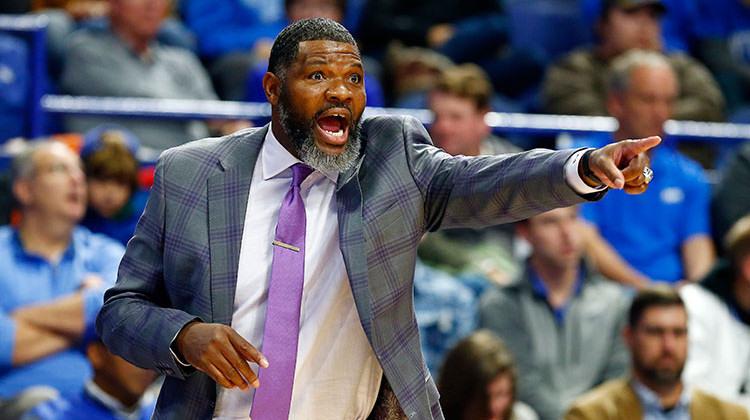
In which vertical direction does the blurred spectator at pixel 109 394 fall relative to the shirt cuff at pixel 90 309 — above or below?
below

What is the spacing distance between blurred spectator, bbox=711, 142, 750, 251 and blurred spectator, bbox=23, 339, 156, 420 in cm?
295

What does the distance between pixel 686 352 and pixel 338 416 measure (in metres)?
2.56

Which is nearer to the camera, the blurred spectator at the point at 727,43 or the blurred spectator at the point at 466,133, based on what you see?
the blurred spectator at the point at 466,133

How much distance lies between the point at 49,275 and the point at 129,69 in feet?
4.79

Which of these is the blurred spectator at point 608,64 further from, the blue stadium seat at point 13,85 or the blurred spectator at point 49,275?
the blue stadium seat at point 13,85

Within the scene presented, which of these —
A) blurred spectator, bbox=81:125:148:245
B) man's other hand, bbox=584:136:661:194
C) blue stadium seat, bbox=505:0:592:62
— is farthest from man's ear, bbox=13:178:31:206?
blue stadium seat, bbox=505:0:592:62

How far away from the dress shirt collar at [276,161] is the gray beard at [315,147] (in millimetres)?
38

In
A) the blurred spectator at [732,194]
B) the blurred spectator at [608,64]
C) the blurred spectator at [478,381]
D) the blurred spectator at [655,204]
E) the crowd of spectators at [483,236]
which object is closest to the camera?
the blurred spectator at [478,381]

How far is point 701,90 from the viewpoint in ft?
20.7

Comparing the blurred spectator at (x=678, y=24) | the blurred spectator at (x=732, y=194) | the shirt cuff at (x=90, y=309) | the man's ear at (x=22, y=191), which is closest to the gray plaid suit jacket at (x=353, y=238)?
the shirt cuff at (x=90, y=309)

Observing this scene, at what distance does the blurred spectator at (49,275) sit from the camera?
4395 mm

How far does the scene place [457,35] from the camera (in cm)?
674

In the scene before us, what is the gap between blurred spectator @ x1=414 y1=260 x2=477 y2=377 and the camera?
469 cm

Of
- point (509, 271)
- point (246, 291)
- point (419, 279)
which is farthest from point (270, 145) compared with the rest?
point (509, 271)
